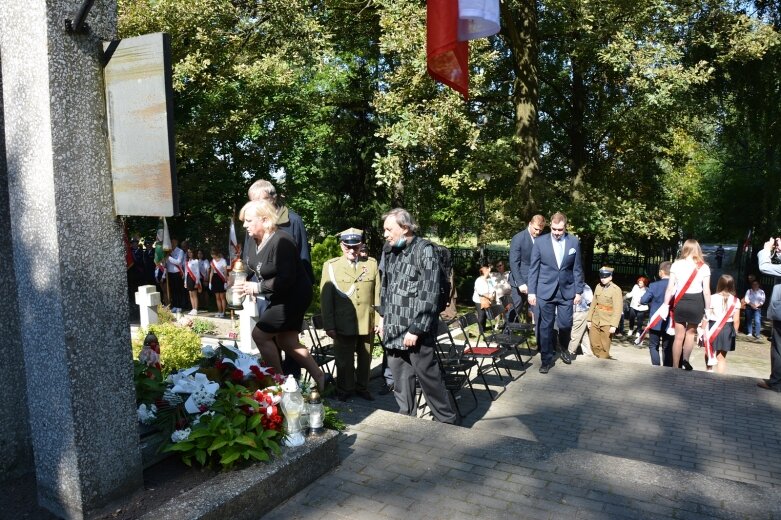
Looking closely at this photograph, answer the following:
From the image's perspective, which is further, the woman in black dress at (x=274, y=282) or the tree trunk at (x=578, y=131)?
the tree trunk at (x=578, y=131)

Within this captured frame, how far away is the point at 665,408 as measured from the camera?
22.2 feet

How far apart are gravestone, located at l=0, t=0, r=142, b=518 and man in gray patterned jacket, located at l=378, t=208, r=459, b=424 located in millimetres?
2592

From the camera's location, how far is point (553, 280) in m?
A: 7.75

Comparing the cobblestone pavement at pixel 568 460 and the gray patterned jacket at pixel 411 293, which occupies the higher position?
the gray patterned jacket at pixel 411 293

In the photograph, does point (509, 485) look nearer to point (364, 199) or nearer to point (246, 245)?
point (246, 245)

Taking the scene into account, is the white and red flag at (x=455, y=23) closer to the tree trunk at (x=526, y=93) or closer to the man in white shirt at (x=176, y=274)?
the tree trunk at (x=526, y=93)

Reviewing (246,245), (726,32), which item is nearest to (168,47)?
(246,245)


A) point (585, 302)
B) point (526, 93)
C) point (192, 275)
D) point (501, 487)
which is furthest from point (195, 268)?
point (501, 487)

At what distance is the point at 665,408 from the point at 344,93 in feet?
41.6

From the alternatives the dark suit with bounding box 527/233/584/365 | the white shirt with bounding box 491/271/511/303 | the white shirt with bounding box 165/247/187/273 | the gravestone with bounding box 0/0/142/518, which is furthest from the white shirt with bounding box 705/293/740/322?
the white shirt with bounding box 165/247/187/273

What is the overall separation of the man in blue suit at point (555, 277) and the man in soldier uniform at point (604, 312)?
212 cm

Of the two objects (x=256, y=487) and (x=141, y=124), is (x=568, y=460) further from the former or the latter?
(x=141, y=124)

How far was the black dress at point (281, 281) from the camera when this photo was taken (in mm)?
4883

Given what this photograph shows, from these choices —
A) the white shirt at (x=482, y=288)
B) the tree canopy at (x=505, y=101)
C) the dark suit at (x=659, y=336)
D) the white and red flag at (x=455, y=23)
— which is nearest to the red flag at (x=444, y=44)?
the white and red flag at (x=455, y=23)
